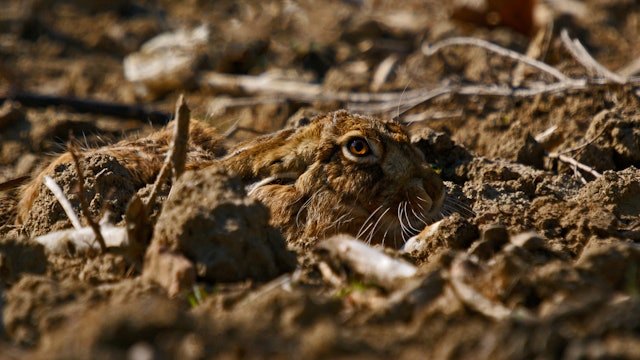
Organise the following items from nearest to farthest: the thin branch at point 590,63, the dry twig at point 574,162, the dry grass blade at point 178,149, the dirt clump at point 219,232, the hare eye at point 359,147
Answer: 1. the dirt clump at point 219,232
2. the dry grass blade at point 178,149
3. the hare eye at point 359,147
4. the dry twig at point 574,162
5. the thin branch at point 590,63

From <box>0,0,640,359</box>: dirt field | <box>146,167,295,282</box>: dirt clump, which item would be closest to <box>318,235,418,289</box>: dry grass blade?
<box>0,0,640,359</box>: dirt field

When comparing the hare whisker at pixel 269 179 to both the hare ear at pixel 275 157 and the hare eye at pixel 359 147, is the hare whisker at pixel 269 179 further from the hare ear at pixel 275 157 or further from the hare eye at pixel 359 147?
the hare eye at pixel 359 147

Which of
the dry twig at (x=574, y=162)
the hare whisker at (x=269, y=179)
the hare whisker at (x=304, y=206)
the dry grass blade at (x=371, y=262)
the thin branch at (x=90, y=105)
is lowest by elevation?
the dry twig at (x=574, y=162)

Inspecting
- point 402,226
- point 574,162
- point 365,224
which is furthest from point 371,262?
point 574,162

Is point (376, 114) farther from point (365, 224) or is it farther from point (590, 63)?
point (365, 224)

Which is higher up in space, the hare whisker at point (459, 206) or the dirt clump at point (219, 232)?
the dirt clump at point (219, 232)

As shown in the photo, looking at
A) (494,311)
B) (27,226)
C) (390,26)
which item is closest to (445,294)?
(494,311)

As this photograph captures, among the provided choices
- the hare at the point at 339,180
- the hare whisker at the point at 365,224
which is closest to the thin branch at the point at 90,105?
the hare at the point at 339,180

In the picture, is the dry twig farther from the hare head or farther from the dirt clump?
the dirt clump
